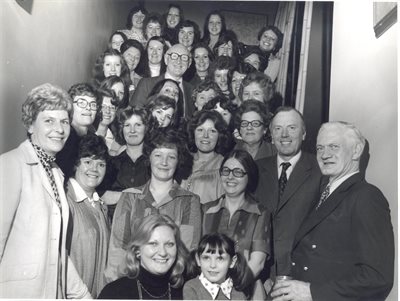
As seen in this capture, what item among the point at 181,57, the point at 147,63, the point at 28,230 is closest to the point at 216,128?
the point at 181,57

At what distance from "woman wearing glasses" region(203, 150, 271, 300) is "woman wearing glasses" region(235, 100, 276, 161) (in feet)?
0.38

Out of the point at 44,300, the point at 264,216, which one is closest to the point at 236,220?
the point at 264,216

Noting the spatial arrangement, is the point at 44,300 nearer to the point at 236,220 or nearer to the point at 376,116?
the point at 236,220

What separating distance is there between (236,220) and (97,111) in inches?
37.1

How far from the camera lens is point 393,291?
2.76 metres

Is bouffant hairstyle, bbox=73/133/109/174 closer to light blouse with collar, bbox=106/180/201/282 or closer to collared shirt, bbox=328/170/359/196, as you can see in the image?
light blouse with collar, bbox=106/180/201/282

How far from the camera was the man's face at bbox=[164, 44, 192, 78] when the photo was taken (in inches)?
139

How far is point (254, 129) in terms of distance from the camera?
3248mm

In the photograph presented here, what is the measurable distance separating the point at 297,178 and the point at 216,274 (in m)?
0.67

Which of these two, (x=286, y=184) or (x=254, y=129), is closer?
(x=286, y=184)

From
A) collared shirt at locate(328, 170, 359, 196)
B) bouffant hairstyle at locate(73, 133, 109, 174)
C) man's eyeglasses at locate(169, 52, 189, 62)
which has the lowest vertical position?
collared shirt at locate(328, 170, 359, 196)

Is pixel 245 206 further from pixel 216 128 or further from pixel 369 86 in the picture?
pixel 369 86

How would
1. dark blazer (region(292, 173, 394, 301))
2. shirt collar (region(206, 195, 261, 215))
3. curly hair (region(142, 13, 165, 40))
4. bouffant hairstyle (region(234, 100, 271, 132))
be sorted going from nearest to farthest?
1. dark blazer (region(292, 173, 394, 301))
2. shirt collar (region(206, 195, 261, 215))
3. bouffant hairstyle (region(234, 100, 271, 132))
4. curly hair (region(142, 13, 165, 40))

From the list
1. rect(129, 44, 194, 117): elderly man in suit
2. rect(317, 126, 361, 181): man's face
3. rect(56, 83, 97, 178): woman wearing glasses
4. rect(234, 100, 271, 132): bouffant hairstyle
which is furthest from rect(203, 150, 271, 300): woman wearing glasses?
rect(56, 83, 97, 178): woman wearing glasses
